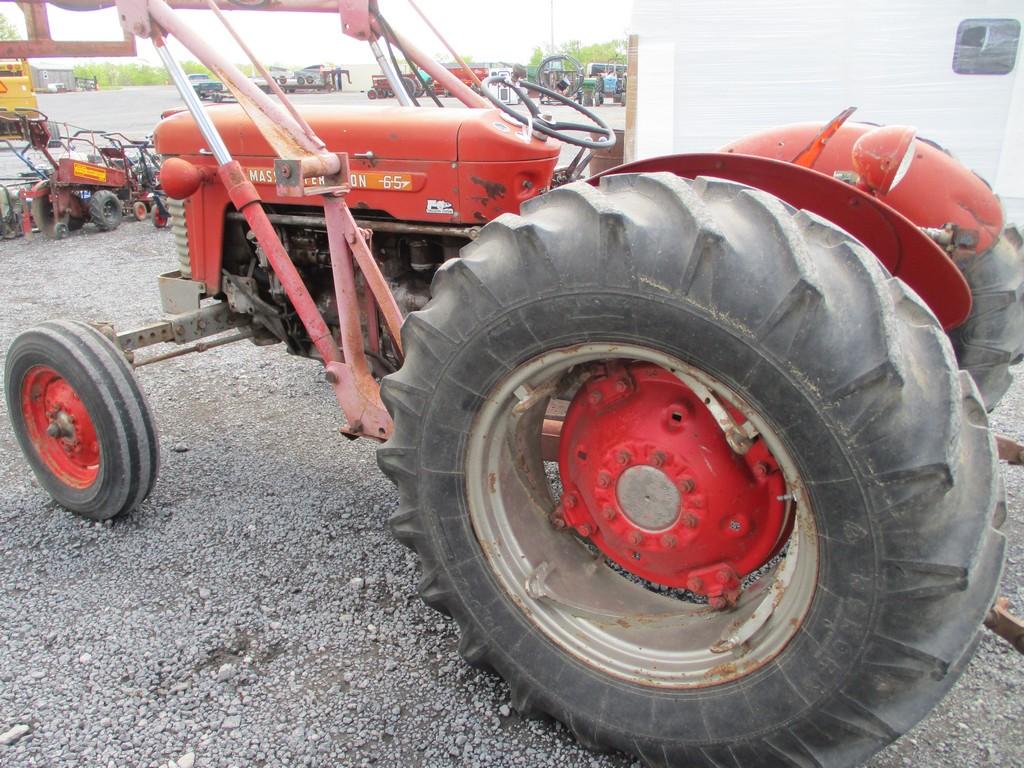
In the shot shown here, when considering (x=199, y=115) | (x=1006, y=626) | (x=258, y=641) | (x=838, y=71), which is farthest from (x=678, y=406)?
(x=838, y=71)

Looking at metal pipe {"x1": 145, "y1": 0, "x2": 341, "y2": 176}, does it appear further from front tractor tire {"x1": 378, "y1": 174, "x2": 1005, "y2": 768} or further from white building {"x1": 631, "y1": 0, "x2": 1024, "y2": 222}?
white building {"x1": 631, "y1": 0, "x2": 1024, "y2": 222}

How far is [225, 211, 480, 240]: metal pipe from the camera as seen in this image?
266cm

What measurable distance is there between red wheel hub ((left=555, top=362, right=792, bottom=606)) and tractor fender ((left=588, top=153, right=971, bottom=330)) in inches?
21.9

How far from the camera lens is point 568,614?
1883 mm

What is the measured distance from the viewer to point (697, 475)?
67.2 inches

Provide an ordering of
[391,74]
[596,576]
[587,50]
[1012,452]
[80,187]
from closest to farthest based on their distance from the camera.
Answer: [596,576]
[1012,452]
[391,74]
[80,187]
[587,50]

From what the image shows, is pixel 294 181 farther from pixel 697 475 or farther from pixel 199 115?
pixel 697 475

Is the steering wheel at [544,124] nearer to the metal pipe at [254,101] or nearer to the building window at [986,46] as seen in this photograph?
the metal pipe at [254,101]

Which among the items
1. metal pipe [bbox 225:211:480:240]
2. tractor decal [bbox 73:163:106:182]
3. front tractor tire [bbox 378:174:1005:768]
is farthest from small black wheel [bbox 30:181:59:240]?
front tractor tire [bbox 378:174:1005:768]

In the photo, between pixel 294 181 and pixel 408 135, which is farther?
pixel 408 135

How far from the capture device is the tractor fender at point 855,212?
1.88 meters

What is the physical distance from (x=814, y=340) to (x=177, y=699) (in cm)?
179

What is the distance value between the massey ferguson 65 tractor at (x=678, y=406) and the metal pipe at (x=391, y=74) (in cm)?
31

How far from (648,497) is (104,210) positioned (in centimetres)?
908
